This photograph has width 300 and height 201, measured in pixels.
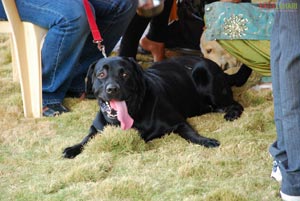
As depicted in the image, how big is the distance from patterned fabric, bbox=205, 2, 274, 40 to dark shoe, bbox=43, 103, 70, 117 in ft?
3.31

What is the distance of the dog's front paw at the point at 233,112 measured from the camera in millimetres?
3195

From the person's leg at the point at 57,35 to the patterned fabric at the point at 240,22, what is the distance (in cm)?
79

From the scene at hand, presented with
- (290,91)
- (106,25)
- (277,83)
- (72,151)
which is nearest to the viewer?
(290,91)

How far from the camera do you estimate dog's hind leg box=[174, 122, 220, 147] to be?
8.95ft

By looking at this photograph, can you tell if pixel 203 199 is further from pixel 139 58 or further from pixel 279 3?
pixel 139 58

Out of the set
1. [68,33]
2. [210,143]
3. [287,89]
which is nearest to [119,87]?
[210,143]

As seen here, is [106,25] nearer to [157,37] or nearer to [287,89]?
[157,37]

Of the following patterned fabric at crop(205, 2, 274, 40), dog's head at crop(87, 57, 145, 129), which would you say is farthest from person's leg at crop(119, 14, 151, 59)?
dog's head at crop(87, 57, 145, 129)

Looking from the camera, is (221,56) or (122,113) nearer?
(122,113)

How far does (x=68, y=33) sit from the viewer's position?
327 centimetres

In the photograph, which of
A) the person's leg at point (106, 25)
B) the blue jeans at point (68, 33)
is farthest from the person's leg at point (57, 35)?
the person's leg at point (106, 25)

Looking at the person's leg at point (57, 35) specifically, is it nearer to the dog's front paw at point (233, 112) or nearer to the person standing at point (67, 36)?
the person standing at point (67, 36)

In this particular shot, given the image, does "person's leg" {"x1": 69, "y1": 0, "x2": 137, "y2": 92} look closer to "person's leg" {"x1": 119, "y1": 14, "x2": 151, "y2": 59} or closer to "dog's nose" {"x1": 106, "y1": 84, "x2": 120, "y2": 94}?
"person's leg" {"x1": 119, "y1": 14, "x2": 151, "y2": 59}

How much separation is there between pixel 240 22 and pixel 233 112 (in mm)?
533
